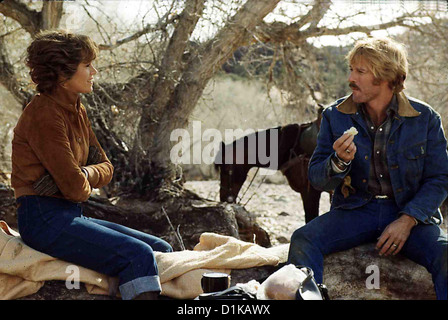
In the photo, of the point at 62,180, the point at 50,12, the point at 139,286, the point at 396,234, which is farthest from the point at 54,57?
the point at 50,12

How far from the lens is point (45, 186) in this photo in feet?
9.21

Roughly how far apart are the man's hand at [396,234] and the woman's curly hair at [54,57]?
6.23 feet

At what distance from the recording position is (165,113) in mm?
7668

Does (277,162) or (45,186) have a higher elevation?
(45,186)

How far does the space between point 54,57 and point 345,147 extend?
160 centimetres

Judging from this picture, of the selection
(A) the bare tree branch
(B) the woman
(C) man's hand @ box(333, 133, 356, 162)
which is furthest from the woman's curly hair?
(A) the bare tree branch

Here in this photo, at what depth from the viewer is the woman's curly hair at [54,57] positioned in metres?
2.90

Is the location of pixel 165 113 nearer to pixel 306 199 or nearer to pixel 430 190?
pixel 306 199

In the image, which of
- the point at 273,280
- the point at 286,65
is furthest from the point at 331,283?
the point at 286,65

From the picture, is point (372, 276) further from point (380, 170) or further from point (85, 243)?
point (85, 243)

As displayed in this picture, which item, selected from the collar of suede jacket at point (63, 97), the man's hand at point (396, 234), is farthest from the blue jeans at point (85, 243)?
the man's hand at point (396, 234)

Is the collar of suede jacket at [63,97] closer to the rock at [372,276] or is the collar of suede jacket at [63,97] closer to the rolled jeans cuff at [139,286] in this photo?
the rolled jeans cuff at [139,286]

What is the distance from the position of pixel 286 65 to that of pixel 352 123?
664cm

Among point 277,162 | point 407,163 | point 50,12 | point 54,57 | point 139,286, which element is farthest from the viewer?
point 277,162
